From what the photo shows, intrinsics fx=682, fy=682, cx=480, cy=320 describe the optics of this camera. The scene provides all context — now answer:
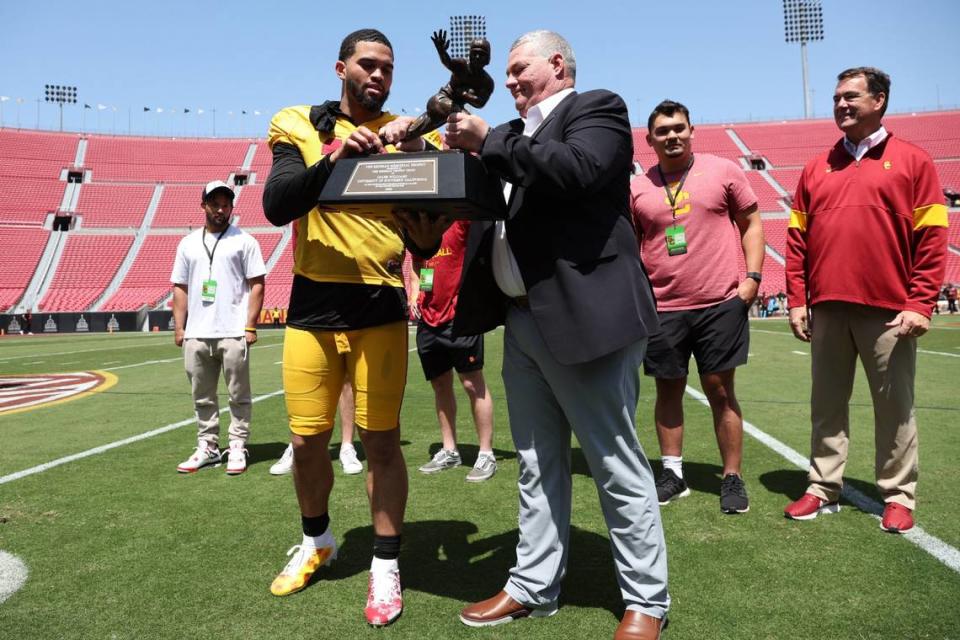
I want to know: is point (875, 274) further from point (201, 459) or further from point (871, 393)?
point (201, 459)

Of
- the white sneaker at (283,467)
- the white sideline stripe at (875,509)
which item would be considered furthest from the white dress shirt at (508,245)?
the white sneaker at (283,467)

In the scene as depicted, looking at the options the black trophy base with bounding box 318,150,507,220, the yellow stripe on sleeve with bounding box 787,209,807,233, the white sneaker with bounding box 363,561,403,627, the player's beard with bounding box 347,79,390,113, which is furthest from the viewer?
the yellow stripe on sleeve with bounding box 787,209,807,233

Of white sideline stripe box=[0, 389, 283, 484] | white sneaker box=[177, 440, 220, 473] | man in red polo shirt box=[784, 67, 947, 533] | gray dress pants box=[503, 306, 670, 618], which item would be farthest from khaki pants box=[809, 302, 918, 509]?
white sideline stripe box=[0, 389, 283, 484]

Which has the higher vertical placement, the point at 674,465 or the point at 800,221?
the point at 800,221

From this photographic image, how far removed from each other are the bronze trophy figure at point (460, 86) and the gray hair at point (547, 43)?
0.87 ft

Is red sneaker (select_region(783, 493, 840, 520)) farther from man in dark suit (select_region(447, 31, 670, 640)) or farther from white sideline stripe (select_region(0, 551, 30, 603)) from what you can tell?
white sideline stripe (select_region(0, 551, 30, 603))

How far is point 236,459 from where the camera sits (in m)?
4.79

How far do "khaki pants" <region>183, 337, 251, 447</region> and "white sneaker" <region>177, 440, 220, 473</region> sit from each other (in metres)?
0.04

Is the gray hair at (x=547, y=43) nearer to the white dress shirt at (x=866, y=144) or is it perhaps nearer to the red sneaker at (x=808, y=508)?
the white dress shirt at (x=866, y=144)

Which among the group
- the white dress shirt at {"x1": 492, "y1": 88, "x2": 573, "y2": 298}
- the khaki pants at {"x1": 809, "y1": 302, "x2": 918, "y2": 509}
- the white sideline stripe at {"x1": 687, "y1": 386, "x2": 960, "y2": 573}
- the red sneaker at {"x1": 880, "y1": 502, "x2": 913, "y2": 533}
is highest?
the white dress shirt at {"x1": 492, "y1": 88, "x2": 573, "y2": 298}

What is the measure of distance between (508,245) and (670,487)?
2.15 metres

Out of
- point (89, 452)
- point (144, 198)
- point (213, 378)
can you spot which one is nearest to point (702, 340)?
point (213, 378)

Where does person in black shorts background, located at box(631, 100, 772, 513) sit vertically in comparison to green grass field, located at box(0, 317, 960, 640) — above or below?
above

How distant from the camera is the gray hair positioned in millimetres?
2348
